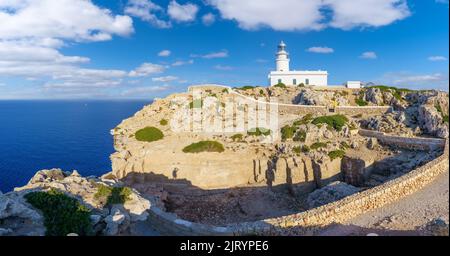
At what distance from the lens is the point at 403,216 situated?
14.2m

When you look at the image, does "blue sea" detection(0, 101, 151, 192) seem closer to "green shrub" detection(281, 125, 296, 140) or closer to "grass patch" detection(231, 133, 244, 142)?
"grass patch" detection(231, 133, 244, 142)

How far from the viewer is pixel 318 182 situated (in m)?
27.6

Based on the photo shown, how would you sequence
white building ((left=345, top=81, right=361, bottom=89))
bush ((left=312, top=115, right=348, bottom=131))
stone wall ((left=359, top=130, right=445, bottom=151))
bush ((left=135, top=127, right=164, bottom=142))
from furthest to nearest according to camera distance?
white building ((left=345, top=81, right=361, bottom=89)), bush ((left=312, top=115, right=348, bottom=131)), bush ((left=135, top=127, right=164, bottom=142)), stone wall ((left=359, top=130, right=445, bottom=151))

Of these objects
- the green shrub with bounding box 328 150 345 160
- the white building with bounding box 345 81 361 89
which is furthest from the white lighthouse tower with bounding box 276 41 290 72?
the green shrub with bounding box 328 150 345 160

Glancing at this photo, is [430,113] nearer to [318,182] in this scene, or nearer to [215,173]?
[318,182]

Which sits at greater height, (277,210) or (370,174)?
(370,174)

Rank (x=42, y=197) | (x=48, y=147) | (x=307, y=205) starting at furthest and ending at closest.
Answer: (x=48, y=147) → (x=307, y=205) → (x=42, y=197)

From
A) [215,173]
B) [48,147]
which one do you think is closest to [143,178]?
[215,173]

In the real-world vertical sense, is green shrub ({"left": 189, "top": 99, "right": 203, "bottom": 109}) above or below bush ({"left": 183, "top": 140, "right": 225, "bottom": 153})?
above

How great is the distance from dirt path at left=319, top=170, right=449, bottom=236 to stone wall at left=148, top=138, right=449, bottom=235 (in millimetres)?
378

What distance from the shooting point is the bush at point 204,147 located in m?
29.4

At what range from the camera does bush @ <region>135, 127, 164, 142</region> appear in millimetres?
30469

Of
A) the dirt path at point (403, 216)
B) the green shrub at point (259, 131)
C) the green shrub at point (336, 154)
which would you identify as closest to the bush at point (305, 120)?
the green shrub at point (259, 131)
